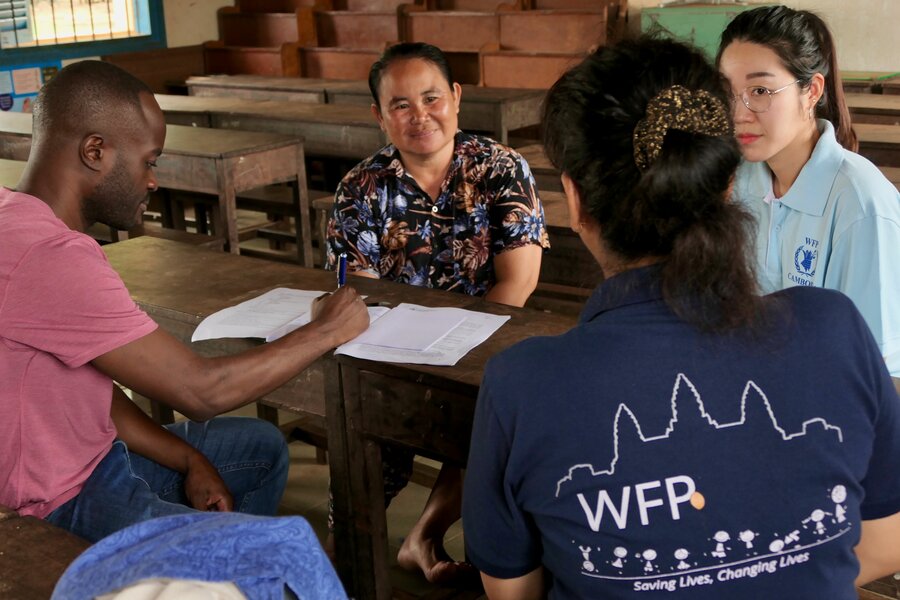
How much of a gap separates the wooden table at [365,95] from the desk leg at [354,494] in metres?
2.54

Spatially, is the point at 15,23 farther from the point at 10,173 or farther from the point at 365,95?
the point at 10,173

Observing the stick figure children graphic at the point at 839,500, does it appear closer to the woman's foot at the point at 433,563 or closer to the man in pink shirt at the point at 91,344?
the man in pink shirt at the point at 91,344

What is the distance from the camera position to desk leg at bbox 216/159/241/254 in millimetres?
4062

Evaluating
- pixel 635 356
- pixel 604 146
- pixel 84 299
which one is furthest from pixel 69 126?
pixel 635 356

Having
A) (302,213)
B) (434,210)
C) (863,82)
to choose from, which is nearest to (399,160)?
(434,210)

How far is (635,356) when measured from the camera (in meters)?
1.00

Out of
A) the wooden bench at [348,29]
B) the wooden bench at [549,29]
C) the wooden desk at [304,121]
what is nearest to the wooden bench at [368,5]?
the wooden bench at [348,29]

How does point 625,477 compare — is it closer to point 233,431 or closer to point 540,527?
point 540,527

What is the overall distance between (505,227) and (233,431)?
84 cm

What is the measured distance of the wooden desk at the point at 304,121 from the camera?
5.02 m

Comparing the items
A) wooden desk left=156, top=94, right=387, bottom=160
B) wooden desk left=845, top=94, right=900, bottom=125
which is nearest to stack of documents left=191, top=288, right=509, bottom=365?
wooden desk left=156, top=94, right=387, bottom=160

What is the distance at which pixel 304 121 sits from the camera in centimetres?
523

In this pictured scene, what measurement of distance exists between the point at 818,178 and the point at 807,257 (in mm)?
149

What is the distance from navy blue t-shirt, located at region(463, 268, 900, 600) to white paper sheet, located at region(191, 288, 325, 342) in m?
0.91
